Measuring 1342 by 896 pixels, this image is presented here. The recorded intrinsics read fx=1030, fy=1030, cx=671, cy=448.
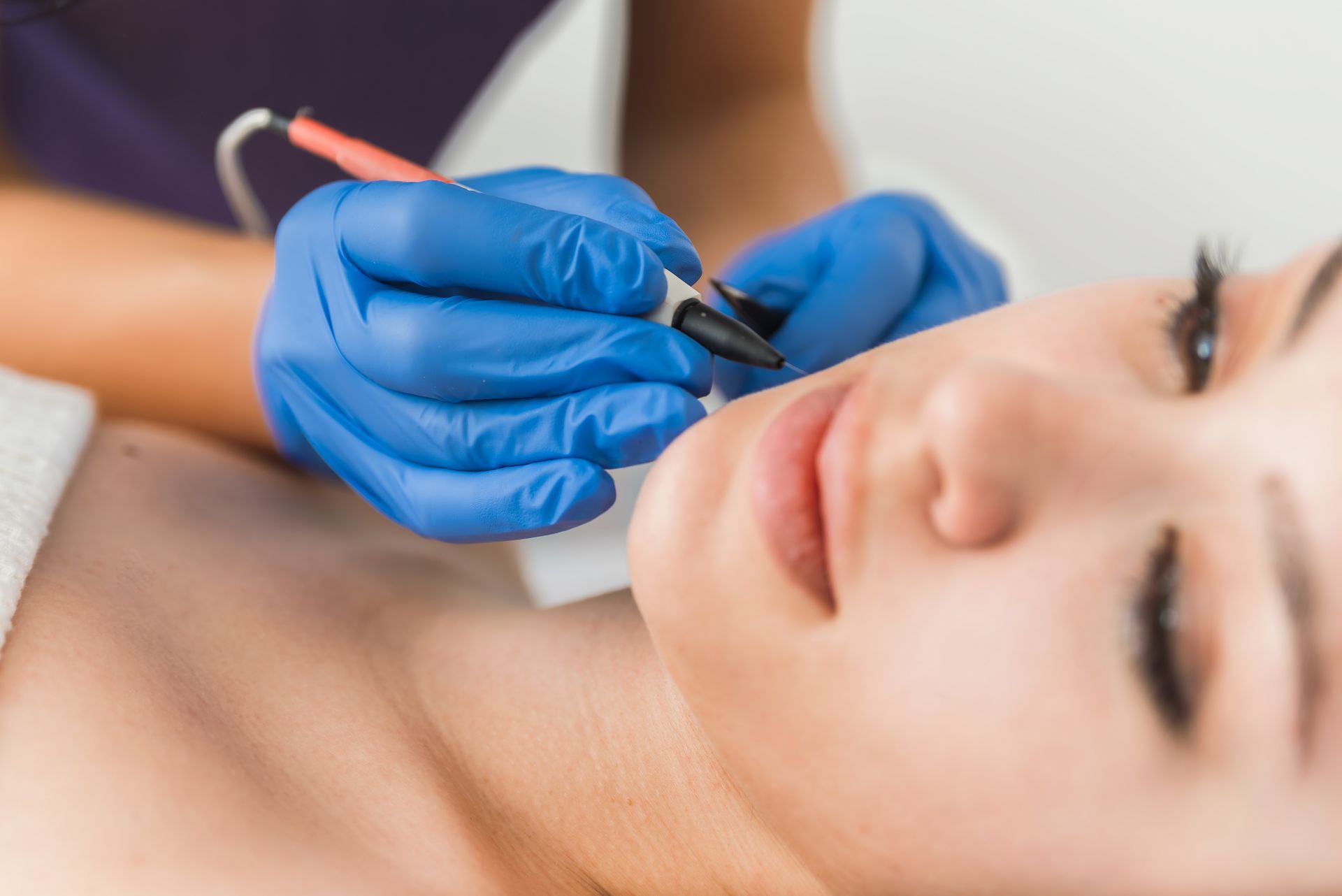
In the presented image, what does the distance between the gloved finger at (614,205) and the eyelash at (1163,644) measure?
462mm

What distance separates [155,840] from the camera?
0.69m

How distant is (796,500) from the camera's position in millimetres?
723

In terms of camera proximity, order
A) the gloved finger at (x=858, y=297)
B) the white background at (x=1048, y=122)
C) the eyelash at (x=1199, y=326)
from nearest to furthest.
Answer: the eyelash at (x=1199, y=326) < the gloved finger at (x=858, y=297) < the white background at (x=1048, y=122)

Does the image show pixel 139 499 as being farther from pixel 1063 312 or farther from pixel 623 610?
pixel 1063 312

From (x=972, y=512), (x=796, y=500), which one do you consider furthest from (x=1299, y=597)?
(x=796, y=500)

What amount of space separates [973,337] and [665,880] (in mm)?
534

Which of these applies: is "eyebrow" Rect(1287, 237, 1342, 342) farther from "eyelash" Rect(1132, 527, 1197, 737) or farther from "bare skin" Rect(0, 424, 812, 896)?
"bare skin" Rect(0, 424, 812, 896)

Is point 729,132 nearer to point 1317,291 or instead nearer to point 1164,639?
point 1317,291

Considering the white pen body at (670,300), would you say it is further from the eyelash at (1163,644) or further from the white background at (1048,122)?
the white background at (1048,122)

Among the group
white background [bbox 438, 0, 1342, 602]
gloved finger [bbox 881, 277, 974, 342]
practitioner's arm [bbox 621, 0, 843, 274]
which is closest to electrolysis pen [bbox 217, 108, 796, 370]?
gloved finger [bbox 881, 277, 974, 342]

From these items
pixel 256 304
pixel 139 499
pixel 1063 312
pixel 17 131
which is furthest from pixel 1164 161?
pixel 17 131

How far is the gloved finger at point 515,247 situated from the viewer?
2.79ft

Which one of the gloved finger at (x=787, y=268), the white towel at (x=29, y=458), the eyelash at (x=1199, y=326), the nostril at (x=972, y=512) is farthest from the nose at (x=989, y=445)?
the white towel at (x=29, y=458)

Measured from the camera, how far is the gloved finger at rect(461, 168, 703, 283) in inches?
36.1
